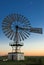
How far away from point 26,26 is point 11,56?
1044cm

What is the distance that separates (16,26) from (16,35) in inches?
109

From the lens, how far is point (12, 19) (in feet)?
187

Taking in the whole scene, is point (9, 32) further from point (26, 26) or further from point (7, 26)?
point (26, 26)

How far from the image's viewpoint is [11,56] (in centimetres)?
5719

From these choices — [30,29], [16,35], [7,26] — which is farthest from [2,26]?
[30,29]

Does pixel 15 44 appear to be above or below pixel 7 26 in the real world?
below

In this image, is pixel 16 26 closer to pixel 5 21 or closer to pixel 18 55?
pixel 5 21

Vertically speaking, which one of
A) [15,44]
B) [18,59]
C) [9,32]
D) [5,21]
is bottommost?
[18,59]

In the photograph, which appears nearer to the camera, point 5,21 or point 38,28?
point 5,21

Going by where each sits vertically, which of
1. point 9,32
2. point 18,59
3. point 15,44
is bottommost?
point 18,59

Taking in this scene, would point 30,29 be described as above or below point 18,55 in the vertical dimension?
above

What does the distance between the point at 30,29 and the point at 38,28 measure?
3526 millimetres

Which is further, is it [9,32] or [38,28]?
[38,28]

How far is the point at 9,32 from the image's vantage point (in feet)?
181
